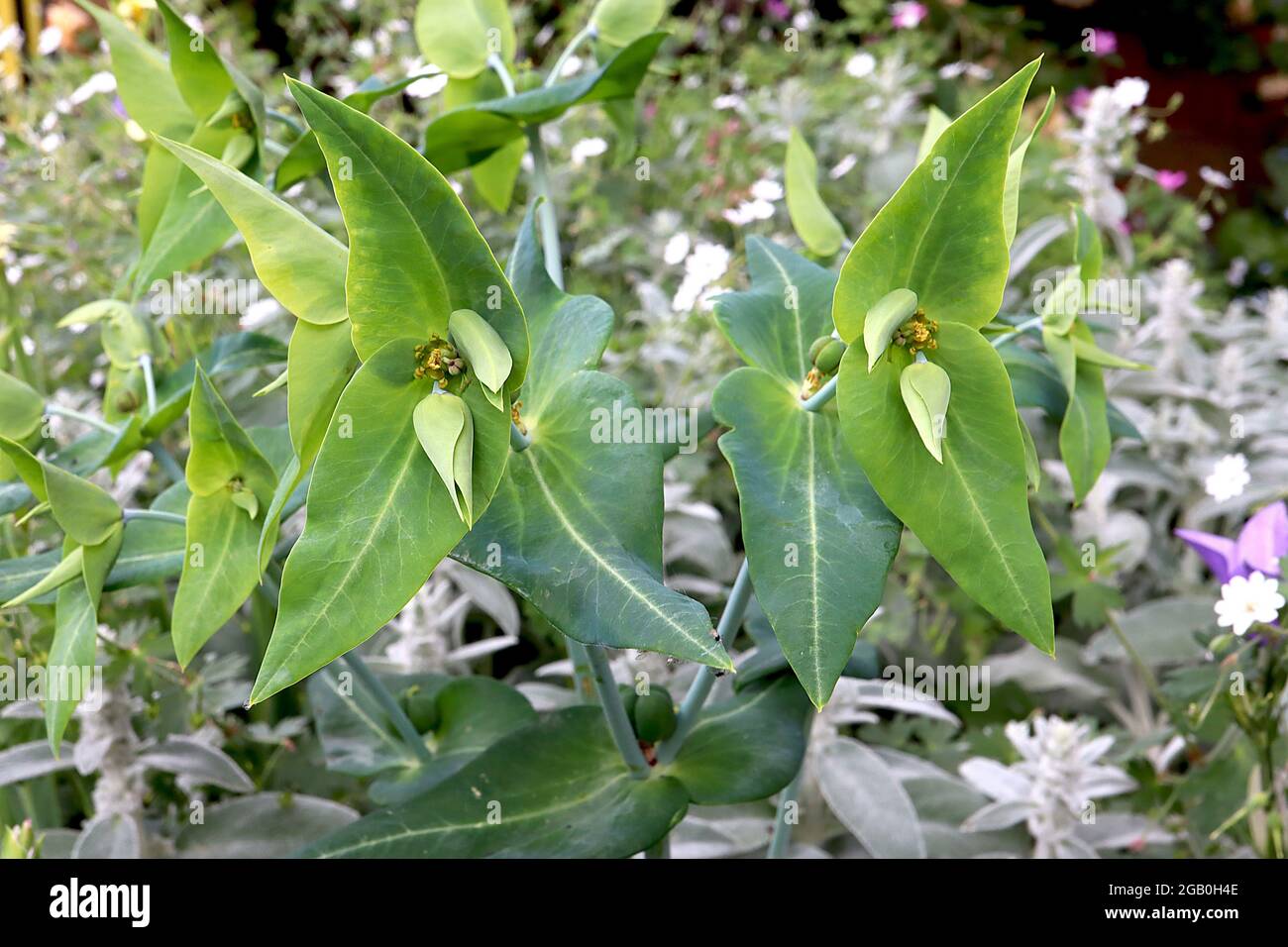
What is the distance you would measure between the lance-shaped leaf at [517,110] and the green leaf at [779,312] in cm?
16

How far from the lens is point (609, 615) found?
485mm

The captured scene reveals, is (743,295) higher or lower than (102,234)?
lower

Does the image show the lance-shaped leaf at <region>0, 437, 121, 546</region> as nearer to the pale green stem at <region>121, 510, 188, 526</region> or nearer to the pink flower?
the pale green stem at <region>121, 510, 188, 526</region>

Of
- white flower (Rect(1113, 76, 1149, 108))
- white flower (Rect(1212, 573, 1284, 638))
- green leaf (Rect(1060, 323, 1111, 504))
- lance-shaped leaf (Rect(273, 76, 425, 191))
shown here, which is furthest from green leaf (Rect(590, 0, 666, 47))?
white flower (Rect(1113, 76, 1149, 108))

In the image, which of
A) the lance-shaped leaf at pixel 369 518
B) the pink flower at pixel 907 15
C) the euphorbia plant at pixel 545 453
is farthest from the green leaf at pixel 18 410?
the pink flower at pixel 907 15

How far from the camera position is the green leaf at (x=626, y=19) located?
785 mm

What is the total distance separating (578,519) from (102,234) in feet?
4.00

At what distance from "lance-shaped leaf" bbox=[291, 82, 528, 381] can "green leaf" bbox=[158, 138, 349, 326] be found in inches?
0.7

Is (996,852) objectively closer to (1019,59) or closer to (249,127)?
(249,127)

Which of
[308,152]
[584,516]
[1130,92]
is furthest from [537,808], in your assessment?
[1130,92]

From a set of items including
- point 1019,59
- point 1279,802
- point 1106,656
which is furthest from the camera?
point 1019,59

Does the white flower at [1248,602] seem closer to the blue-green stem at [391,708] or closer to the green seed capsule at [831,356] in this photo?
the green seed capsule at [831,356]

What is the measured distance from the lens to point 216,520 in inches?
23.4
